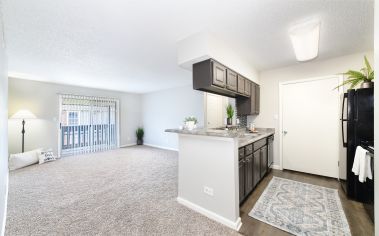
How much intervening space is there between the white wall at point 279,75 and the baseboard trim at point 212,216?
243cm

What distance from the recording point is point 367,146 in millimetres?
2006

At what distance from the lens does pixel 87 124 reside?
566 centimetres

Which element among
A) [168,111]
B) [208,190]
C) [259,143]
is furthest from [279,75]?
[168,111]

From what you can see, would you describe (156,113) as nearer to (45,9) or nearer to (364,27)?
(45,9)

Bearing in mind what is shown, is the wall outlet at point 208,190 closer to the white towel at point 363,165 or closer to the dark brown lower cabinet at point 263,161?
the dark brown lower cabinet at point 263,161

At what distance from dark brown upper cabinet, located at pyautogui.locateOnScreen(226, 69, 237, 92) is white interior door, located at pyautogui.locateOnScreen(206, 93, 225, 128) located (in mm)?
917

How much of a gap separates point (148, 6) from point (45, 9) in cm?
107

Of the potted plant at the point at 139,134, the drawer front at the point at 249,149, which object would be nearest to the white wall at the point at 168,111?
the potted plant at the point at 139,134

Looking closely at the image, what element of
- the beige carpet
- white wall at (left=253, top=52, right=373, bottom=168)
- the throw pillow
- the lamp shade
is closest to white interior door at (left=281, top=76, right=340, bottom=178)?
white wall at (left=253, top=52, right=373, bottom=168)

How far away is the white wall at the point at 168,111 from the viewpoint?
542 cm

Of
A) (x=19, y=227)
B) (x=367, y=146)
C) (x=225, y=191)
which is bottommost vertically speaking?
(x=19, y=227)

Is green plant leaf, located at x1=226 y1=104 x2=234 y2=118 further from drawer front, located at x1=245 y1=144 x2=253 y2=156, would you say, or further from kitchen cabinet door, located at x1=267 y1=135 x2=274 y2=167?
drawer front, located at x1=245 y1=144 x2=253 y2=156

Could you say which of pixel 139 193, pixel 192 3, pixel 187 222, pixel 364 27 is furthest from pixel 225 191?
pixel 364 27

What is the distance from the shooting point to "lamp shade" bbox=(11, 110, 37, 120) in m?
4.00
